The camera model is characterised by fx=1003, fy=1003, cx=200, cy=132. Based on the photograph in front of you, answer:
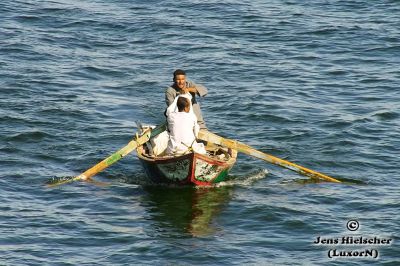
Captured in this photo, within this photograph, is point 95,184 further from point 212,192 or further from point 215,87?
point 215,87

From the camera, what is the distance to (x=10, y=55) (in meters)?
26.9

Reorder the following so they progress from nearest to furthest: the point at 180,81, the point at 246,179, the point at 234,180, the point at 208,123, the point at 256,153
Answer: the point at 180,81
the point at 256,153
the point at 234,180
the point at 246,179
the point at 208,123

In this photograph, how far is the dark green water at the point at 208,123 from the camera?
15375mm

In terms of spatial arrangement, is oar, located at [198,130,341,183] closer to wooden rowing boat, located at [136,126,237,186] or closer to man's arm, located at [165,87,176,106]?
wooden rowing boat, located at [136,126,237,186]

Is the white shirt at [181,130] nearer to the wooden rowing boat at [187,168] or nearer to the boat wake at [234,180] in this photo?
the wooden rowing boat at [187,168]

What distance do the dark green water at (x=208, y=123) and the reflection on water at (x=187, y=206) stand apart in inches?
1.5

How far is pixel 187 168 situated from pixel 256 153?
1.75 metres

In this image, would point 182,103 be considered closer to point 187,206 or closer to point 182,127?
point 182,127

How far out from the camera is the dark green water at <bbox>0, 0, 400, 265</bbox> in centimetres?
1538

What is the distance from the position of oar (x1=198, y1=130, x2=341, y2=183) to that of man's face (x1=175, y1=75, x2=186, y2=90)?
878 mm

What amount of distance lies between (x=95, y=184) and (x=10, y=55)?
32.4 ft

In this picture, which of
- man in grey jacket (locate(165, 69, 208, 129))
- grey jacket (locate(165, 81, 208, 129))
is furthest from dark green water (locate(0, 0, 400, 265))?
man in grey jacket (locate(165, 69, 208, 129))

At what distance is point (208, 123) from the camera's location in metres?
22.1

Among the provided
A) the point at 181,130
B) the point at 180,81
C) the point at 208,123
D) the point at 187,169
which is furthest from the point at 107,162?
the point at 208,123
